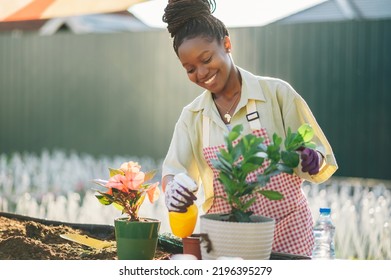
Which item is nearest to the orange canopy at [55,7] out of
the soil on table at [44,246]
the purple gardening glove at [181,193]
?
the soil on table at [44,246]

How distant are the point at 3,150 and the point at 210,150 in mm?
5979

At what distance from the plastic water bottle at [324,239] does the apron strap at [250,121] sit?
0.97ft

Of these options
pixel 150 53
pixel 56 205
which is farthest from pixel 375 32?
pixel 56 205

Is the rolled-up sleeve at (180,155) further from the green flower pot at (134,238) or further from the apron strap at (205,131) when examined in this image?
the green flower pot at (134,238)

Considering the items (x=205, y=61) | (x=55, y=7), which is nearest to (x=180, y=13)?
(x=205, y=61)

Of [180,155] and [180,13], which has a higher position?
[180,13]

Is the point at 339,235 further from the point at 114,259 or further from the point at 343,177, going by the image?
the point at 114,259

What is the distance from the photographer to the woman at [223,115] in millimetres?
1844

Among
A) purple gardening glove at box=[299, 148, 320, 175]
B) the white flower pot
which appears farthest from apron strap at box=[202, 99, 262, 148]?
the white flower pot

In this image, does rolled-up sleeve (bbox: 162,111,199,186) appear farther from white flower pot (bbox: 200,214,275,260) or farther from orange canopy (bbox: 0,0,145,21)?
orange canopy (bbox: 0,0,145,21)

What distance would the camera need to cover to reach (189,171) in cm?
201

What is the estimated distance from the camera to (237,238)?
58.6 inches

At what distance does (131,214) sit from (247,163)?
398mm

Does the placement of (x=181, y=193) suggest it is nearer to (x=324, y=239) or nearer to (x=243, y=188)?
(x=243, y=188)
